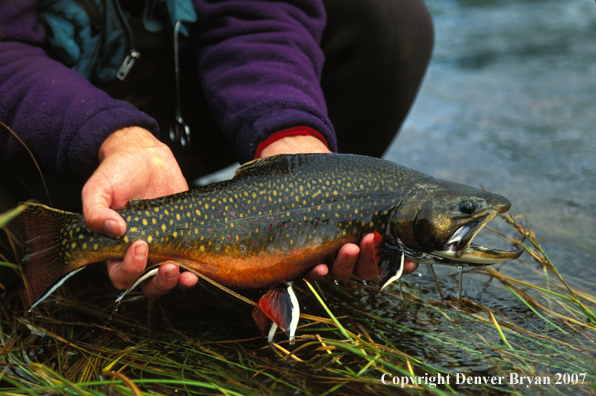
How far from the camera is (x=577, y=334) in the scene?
218cm

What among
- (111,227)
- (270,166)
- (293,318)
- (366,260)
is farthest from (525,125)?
(111,227)

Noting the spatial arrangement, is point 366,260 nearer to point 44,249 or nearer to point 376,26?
point 44,249

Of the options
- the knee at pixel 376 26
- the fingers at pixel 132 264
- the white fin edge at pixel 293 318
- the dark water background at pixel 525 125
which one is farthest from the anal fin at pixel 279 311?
the knee at pixel 376 26

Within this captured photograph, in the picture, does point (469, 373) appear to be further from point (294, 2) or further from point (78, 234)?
point (294, 2)

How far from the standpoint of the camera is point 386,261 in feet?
7.00

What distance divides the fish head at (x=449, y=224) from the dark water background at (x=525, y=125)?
94 cm

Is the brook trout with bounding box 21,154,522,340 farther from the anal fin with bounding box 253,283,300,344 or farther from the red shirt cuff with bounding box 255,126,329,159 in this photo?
the red shirt cuff with bounding box 255,126,329,159

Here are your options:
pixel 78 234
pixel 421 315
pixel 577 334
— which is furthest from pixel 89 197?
pixel 577 334

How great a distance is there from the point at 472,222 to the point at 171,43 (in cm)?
226

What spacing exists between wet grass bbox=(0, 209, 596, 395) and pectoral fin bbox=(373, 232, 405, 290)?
28 cm

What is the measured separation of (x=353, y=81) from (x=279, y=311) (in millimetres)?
2206

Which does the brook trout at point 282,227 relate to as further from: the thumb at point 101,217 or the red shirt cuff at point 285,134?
the red shirt cuff at point 285,134

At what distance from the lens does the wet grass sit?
183 cm

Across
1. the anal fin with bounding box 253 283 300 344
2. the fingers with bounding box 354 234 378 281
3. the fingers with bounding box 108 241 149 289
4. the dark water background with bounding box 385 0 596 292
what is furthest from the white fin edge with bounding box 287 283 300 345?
the dark water background with bounding box 385 0 596 292
